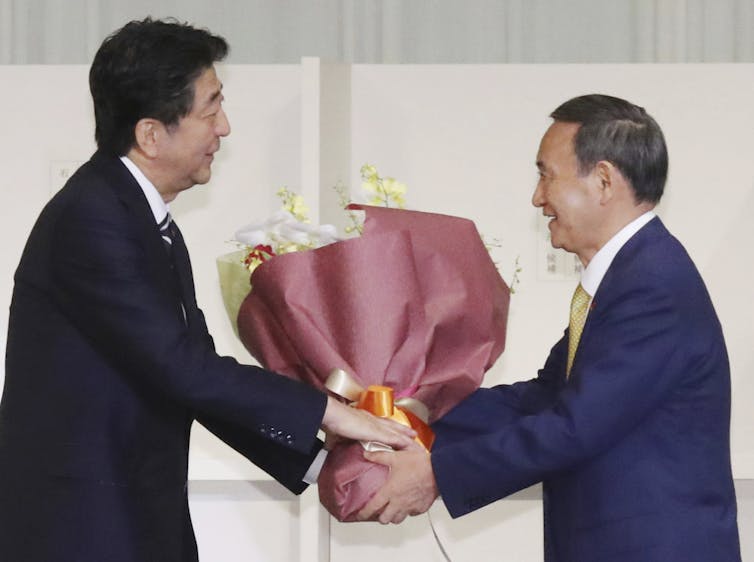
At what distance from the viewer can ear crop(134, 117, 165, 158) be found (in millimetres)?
2303

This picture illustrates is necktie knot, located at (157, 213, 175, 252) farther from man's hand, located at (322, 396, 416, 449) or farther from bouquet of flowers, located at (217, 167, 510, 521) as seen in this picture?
man's hand, located at (322, 396, 416, 449)

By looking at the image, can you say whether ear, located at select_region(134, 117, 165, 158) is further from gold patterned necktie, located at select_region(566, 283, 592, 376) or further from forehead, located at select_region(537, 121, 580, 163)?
gold patterned necktie, located at select_region(566, 283, 592, 376)

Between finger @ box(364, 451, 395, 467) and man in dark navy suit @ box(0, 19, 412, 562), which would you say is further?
finger @ box(364, 451, 395, 467)

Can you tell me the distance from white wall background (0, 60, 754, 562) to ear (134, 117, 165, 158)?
3.85 ft

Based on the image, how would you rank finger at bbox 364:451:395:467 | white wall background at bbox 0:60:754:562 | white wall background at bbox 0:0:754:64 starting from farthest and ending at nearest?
white wall background at bbox 0:0:754:64
white wall background at bbox 0:60:754:562
finger at bbox 364:451:395:467

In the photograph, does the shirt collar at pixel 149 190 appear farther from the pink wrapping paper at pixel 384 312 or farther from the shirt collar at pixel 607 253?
the shirt collar at pixel 607 253

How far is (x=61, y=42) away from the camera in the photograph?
4.58 m

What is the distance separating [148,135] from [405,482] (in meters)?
0.76

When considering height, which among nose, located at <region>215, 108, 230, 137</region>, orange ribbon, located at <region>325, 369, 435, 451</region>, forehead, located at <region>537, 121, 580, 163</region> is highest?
nose, located at <region>215, 108, 230, 137</region>

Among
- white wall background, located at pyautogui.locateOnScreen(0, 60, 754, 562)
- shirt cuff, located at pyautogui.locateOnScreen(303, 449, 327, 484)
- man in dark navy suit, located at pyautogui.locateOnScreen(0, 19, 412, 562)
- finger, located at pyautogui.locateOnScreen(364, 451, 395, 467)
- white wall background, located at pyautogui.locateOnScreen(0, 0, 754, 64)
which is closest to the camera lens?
man in dark navy suit, located at pyautogui.locateOnScreen(0, 19, 412, 562)

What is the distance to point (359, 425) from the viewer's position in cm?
234

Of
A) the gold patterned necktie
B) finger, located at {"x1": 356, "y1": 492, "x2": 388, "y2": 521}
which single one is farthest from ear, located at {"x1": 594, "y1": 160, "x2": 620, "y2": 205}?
finger, located at {"x1": 356, "y1": 492, "x2": 388, "y2": 521}

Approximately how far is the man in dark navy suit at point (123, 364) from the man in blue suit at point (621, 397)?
31 centimetres

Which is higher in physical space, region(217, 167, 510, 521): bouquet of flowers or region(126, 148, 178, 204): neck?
region(126, 148, 178, 204): neck
